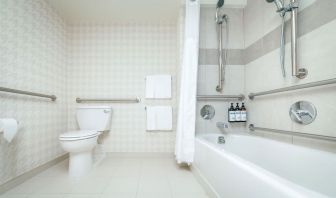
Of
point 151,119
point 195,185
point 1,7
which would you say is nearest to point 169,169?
point 195,185

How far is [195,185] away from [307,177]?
0.77 meters

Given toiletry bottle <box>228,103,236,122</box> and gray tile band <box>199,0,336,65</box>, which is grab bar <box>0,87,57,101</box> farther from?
toiletry bottle <box>228,103,236,122</box>

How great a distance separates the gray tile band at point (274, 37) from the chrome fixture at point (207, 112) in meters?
0.49

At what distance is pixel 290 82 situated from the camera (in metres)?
1.33

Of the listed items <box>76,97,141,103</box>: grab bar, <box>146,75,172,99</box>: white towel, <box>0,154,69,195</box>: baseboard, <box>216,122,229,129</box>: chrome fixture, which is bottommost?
<box>0,154,69,195</box>: baseboard

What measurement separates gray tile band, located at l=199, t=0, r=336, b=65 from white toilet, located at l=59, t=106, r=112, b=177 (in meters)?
1.31

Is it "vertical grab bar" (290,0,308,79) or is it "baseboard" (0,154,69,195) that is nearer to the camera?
"vertical grab bar" (290,0,308,79)

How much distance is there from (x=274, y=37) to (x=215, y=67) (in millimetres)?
632

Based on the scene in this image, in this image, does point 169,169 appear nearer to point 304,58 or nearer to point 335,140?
point 335,140

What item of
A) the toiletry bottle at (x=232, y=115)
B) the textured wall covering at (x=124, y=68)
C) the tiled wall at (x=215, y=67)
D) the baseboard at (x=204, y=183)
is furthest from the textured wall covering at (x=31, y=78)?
the toiletry bottle at (x=232, y=115)

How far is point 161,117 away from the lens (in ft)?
7.28

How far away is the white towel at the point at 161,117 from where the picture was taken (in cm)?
221

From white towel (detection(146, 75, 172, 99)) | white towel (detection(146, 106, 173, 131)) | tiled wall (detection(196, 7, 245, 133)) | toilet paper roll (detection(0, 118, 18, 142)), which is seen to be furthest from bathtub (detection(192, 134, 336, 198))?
toilet paper roll (detection(0, 118, 18, 142))

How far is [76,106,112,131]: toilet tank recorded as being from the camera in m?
2.09
